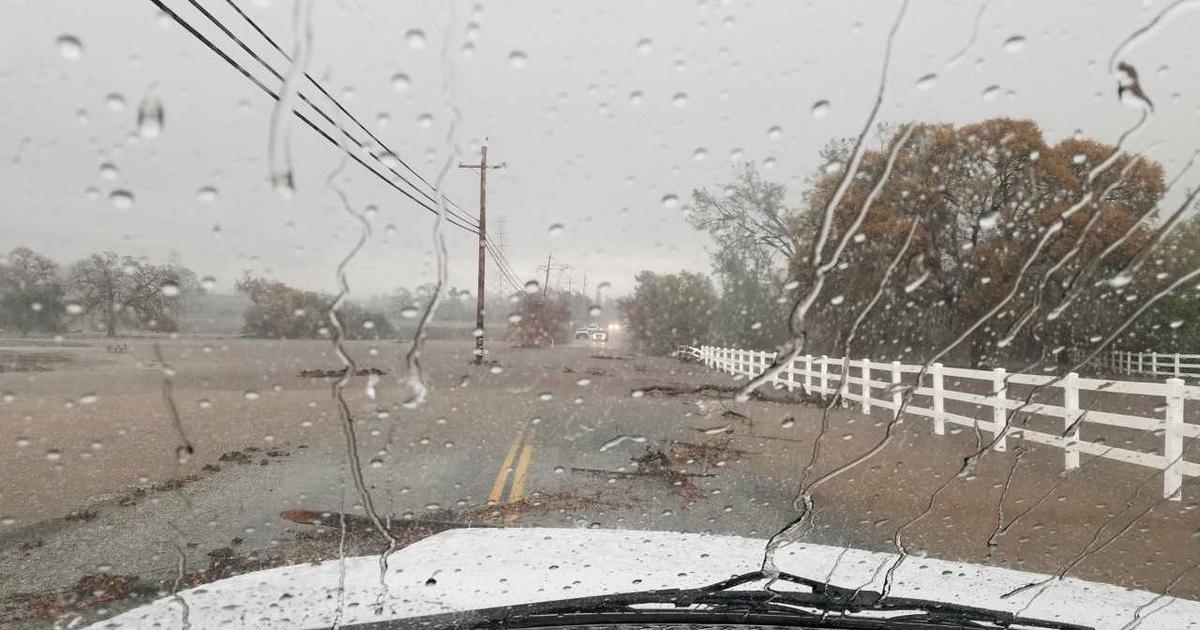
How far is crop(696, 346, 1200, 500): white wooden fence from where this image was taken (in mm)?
6410

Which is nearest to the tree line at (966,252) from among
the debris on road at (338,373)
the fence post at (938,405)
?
the debris on road at (338,373)

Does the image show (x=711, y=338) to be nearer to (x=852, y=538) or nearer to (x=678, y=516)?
(x=678, y=516)

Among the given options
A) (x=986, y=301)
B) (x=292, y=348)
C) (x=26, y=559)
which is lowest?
(x=26, y=559)

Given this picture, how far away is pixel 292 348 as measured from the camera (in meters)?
5.21

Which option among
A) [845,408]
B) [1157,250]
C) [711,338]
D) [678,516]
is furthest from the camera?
[845,408]

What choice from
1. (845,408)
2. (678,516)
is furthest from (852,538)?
(845,408)

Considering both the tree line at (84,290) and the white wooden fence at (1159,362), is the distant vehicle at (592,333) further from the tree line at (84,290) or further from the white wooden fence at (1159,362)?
the white wooden fence at (1159,362)

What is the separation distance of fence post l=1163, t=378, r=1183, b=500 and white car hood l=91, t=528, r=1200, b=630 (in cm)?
439

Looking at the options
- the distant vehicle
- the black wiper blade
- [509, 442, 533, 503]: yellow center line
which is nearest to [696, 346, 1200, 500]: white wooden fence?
the distant vehicle

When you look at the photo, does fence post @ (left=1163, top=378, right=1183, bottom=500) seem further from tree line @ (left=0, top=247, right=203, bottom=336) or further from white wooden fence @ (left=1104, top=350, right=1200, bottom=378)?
tree line @ (left=0, top=247, right=203, bottom=336)

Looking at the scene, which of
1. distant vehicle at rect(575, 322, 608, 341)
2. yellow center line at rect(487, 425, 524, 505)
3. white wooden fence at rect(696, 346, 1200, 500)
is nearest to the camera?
white wooden fence at rect(696, 346, 1200, 500)

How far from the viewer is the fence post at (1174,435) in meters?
6.75

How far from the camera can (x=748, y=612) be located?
→ 2631 mm

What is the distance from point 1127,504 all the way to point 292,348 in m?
6.31
